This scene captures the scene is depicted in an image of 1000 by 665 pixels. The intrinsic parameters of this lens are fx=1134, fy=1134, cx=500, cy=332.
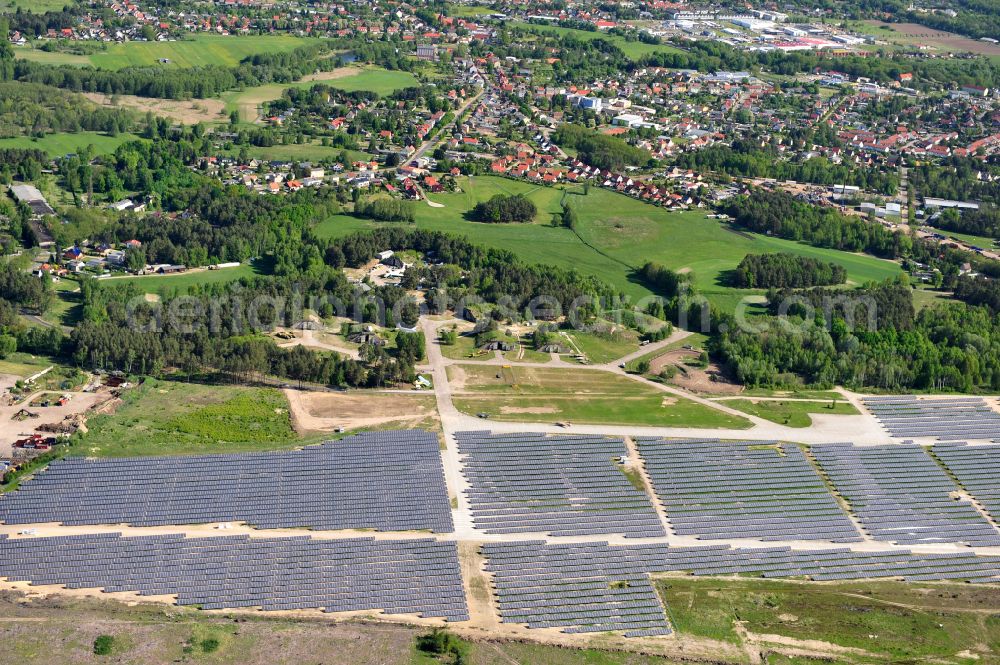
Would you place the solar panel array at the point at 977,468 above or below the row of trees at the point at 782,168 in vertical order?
below

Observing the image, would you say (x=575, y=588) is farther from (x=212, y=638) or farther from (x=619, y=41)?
(x=619, y=41)

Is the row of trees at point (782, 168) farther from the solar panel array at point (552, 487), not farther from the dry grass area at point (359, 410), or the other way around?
the solar panel array at point (552, 487)

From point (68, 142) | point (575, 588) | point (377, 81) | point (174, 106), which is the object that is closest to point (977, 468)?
point (575, 588)

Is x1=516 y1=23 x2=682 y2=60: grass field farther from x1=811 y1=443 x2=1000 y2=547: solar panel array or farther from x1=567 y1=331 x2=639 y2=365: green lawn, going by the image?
x1=811 y1=443 x2=1000 y2=547: solar panel array

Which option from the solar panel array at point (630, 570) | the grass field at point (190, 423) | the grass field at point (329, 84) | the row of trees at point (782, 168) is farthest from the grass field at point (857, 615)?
the grass field at point (329, 84)

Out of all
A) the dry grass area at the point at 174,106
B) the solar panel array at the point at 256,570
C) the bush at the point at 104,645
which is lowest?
the bush at the point at 104,645

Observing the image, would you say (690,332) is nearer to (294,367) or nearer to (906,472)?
(906,472)
